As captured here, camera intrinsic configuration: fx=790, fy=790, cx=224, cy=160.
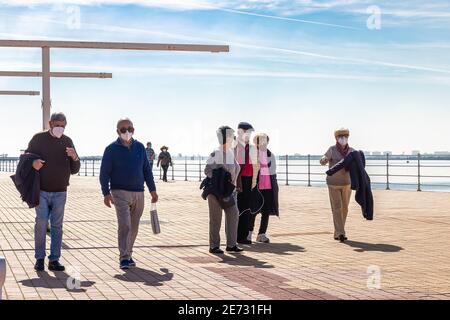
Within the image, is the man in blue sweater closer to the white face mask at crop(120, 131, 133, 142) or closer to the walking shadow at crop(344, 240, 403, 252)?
the white face mask at crop(120, 131, 133, 142)

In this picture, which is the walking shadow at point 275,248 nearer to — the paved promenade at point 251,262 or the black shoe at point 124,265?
the paved promenade at point 251,262

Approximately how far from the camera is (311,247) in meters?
10.9

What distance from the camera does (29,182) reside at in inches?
342

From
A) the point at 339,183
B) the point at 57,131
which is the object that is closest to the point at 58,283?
the point at 57,131

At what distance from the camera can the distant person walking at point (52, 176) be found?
880cm

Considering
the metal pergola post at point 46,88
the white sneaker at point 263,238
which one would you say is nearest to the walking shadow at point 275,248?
the white sneaker at point 263,238

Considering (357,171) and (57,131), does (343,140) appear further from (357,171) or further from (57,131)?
(57,131)

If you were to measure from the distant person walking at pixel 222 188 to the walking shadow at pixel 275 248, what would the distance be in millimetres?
407

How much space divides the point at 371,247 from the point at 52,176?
15.1ft

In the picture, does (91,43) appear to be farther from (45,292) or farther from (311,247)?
(45,292)

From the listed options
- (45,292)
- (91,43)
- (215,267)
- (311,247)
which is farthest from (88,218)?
(45,292)

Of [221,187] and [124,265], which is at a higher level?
[221,187]

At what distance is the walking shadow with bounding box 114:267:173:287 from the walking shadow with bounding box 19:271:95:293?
1.51ft
